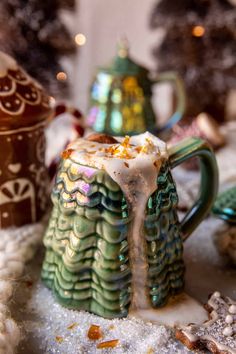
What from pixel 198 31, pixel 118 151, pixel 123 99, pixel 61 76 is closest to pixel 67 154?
pixel 118 151

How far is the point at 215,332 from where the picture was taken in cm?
51

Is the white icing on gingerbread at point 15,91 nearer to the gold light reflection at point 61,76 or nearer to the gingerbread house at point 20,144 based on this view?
the gingerbread house at point 20,144

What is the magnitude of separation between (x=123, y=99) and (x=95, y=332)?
46 cm

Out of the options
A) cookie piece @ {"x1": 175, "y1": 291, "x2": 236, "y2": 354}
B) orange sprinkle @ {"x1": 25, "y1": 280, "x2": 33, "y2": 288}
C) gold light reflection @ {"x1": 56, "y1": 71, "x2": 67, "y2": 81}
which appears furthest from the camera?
gold light reflection @ {"x1": 56, "y1": 71, "x2": 67, "y2": 81}

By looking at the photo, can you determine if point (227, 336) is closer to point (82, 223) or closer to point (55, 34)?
point (82, 223)

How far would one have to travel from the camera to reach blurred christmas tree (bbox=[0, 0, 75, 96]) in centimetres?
100

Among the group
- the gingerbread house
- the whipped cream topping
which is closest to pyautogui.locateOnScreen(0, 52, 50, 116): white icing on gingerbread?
the gingerbread house

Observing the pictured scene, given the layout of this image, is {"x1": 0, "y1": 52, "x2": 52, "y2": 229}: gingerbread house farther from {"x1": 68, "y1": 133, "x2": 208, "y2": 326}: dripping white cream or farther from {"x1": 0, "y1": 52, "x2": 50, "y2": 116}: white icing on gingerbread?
{"x1": 68, "y1": 133, "x2": 208, "y2": 326}: dripping white cream

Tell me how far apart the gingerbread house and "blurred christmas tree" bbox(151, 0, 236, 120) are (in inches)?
20.6

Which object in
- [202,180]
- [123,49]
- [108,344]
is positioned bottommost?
[108,344]

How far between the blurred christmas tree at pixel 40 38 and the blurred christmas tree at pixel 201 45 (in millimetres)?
203

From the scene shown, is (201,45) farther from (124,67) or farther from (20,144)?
(20,144)

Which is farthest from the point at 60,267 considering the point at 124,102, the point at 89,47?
the point at 89,47

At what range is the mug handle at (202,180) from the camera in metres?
0.58
